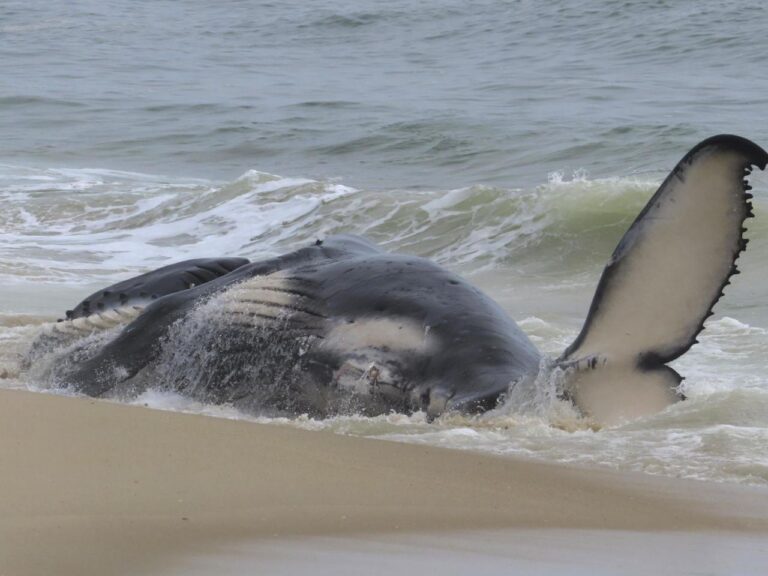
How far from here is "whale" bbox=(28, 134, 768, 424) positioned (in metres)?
4.55

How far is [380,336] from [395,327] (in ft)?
0.22

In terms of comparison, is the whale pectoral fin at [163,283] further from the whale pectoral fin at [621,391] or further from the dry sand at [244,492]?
the whale pectoral fin at [621,391]

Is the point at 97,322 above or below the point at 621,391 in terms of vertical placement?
below

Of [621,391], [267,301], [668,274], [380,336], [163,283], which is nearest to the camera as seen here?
[668,274]

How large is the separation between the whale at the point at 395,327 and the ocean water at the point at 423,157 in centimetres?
15

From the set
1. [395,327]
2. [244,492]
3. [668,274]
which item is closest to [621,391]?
[668,274]

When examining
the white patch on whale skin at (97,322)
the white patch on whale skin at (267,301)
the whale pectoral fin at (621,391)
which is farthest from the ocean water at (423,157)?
the white patch on whale skin at (267,301)

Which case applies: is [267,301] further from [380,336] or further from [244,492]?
[244,492]

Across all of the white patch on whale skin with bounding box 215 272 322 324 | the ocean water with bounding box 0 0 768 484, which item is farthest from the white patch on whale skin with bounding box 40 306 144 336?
the white patch on whale skin with bounding box 215 272 322 324

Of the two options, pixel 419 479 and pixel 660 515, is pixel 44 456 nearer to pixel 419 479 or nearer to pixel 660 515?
pixel 419 479

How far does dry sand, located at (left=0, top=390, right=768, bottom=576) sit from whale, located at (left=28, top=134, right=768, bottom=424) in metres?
0.43

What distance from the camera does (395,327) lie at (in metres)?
5.36

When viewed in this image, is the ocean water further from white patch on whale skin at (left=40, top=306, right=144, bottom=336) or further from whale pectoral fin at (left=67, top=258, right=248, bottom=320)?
whale pectoral fin at (left=67, top=258, right=248, bottom=320)

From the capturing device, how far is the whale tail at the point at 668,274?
4.47m
